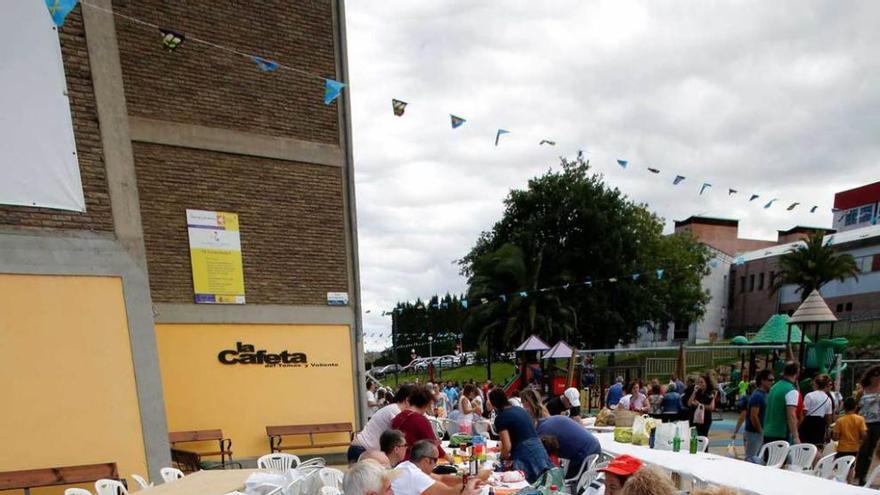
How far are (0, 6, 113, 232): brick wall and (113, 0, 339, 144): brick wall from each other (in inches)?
108

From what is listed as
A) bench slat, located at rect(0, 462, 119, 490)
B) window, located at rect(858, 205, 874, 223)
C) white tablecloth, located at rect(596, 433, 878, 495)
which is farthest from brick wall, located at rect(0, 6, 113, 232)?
window, located at rect(858, 205, 874, 223)

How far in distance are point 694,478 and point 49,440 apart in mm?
7352

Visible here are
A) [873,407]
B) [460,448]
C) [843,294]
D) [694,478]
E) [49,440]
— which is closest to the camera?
[694,478]

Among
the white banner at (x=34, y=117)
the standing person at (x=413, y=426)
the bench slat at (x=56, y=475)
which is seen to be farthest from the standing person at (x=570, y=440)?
the white banner at (x=34, y=117)

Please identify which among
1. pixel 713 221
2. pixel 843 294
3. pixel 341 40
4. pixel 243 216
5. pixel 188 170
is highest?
pixel 341 40

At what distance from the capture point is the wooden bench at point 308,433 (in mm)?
10836

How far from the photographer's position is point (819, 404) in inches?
280

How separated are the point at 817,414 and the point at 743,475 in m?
2.73

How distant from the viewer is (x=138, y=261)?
769 centimetres

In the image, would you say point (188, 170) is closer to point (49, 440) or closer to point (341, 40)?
point (341, 40)

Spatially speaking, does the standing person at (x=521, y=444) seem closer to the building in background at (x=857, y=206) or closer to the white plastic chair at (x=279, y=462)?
the white plastic chair at (x=279, y=462)

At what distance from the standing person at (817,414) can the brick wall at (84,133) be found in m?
9.50

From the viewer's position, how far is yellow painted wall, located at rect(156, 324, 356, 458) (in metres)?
10.3

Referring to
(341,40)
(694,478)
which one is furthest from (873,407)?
(341,40)
